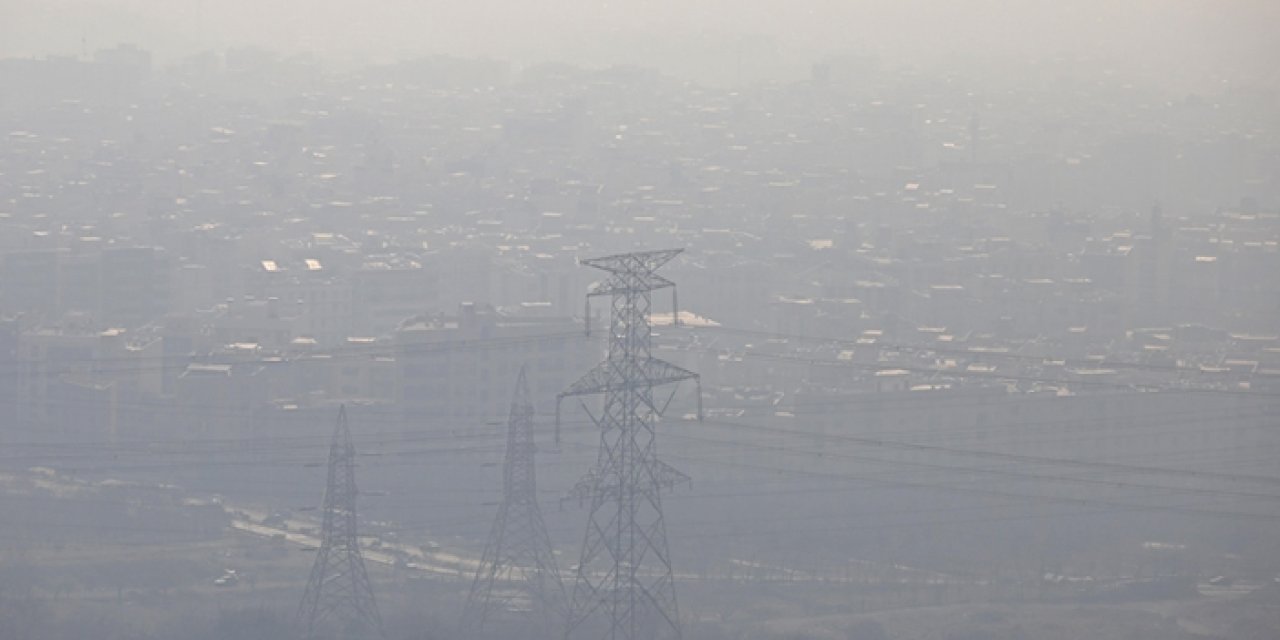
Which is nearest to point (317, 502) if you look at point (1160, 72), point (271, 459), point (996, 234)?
point (271, 459)

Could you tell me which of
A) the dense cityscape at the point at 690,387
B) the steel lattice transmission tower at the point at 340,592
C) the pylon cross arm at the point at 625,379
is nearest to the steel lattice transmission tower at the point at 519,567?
the dense cityscape at the point at 690,387

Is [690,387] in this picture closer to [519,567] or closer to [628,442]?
[519,567]

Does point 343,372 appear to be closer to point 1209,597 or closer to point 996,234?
point 1209,597

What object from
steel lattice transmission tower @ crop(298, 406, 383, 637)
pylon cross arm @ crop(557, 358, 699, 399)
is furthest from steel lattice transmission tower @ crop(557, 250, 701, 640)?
→ steel lattice transmission tower @ crop(298, 406, 383, 637)

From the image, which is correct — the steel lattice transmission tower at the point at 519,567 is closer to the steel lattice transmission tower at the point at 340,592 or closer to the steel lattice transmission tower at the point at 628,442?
the steel lattice transmission tower at the point at 628,442

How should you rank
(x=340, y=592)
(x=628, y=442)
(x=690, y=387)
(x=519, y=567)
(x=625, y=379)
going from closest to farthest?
(x=625, y=379)
(x=628, y=442)
(x=340, y=592)
(x=519, y=567)
(x=690, y=387)

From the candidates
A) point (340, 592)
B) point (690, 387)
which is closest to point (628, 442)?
point (340, 592)

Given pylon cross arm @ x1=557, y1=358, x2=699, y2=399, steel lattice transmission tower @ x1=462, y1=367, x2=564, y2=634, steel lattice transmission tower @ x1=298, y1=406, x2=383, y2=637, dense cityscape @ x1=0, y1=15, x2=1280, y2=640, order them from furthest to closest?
dense cityscape @ x1=0, y1=15, x2=1280, y2=640 < steel lattice transmission tower @ x1=462, y1=367, x2=564, y2=634 < steel lattice transmission tower @ x1=298, y1=406, x2=383, y2=637 < pylon cross arm @ x1=557, y1=358, x2=699, y2=399

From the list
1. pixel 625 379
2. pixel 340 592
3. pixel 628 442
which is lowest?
pixel 340 592

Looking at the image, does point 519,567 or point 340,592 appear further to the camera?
point 519,567

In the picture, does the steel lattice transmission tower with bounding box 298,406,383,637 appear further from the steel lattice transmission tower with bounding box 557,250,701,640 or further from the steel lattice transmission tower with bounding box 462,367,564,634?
the steel lattice transmission tower with bounding box 557,250,701,640
